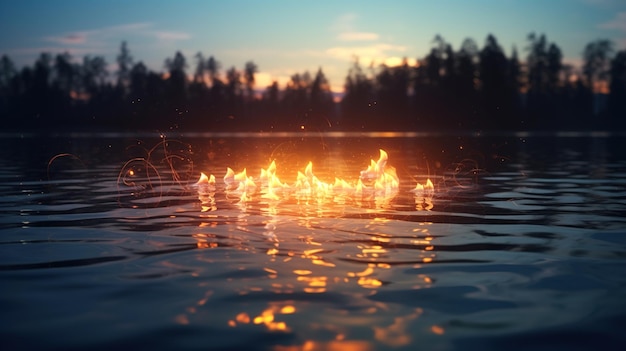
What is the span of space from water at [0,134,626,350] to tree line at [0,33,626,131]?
417ft

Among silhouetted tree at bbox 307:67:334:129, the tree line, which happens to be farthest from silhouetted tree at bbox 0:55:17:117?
silhouetted tree at bbox 307:67:334:129

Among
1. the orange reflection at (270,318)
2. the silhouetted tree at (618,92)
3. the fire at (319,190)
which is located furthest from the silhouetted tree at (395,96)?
the orange reflection at (270,318)

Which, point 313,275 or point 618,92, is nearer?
point 313,275

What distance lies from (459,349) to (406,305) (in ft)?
3.79

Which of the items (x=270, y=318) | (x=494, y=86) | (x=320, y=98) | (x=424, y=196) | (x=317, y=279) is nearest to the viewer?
(x=270, y=318)

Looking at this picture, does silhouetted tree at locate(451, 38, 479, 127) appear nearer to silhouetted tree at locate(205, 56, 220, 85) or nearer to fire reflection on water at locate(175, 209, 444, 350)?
silhouetted tree at locate(205, 56, 220, 85)

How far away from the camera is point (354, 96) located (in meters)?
152

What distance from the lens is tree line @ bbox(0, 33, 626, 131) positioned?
135 metres

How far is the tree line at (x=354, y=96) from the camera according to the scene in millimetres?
135250

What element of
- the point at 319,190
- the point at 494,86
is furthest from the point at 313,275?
the point at 494,86

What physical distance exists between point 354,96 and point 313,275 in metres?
146

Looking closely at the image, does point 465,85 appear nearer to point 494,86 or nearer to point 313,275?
point 494,86

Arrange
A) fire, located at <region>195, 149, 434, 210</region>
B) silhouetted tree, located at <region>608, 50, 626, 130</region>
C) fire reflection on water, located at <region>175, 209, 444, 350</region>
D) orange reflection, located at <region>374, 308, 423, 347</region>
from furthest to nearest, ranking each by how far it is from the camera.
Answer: silhouetted tree, located at <region>608, 50, 626, 130</region> < fire, located at <region>195, 149, 434, 210</region> < fire reflection on water, located at <region>175, 209, 444, 350</region> < orange reflection, located at <region>374, 308, 423, 347</region>

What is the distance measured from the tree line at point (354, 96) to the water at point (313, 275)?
12722cm
